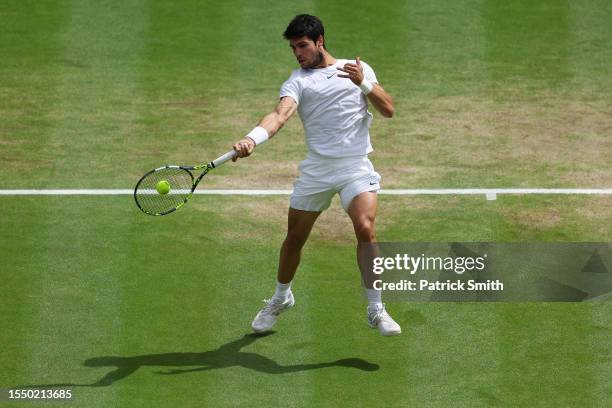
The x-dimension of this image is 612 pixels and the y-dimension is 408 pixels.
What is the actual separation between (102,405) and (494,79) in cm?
839

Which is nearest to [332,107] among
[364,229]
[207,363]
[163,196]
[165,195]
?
[364,229]

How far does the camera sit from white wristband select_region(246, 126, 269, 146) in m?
10.8

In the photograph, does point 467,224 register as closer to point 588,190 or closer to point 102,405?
point 588,190

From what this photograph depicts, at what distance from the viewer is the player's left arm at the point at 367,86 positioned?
11.0m

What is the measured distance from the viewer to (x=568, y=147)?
1548cm

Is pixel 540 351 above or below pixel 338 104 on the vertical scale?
below

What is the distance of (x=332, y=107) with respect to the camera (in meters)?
11.3

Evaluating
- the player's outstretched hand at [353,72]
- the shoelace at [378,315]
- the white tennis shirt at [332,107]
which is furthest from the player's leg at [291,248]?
the player's outstretched hand at [353,72]

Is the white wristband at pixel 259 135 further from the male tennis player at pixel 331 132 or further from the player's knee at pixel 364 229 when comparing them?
the player's knee at pixel 364 229

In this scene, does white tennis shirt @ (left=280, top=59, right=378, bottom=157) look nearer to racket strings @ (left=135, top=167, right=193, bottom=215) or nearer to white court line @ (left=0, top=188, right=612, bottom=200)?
racket strings @ (left=135, top=167, right=193, bottom=215)

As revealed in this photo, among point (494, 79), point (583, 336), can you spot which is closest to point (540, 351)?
point (583, 336)

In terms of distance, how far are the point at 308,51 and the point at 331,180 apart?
1.05 m

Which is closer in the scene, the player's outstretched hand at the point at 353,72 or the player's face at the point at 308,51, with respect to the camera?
the player's outstretched hand at the point at 353,72

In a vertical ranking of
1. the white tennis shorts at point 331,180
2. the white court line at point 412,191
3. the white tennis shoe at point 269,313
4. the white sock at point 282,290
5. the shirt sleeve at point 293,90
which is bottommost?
the white tennis shoe at point 269,313
